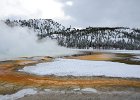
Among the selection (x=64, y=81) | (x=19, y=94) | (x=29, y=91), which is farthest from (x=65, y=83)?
(x=19, y=94)

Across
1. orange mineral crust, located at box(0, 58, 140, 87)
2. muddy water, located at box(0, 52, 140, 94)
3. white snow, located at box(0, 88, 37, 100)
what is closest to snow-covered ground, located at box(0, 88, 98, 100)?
white snow, located at box(0, 88, 37, 100)

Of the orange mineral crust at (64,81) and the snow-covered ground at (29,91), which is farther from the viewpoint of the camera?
the orange mineral crust at (64,81)

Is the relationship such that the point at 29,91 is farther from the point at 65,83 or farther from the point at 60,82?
the point at 60,82

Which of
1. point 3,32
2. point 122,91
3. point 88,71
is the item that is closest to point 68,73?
point 88,71

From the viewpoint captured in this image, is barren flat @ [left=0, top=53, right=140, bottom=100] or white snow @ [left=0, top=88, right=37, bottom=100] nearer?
white snow @ [left=0, top=88, right=37, bottom=100]

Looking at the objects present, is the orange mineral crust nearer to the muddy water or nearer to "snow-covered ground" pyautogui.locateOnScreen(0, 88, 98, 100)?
the muddy water

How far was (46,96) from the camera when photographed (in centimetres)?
2044

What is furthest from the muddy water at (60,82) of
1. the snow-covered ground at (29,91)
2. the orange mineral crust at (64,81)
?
the snow-covered ground at (29,91)

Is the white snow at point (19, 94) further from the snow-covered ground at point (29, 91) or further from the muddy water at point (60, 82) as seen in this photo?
the muddy water at point (60, 82)

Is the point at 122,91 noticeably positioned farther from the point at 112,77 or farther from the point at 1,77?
the point at 1,77

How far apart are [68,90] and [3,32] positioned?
205ft

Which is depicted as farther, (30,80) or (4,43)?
(4,43)

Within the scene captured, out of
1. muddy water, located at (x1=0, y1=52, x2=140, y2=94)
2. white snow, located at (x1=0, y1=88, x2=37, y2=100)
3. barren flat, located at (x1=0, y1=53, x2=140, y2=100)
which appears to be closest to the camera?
white snow, located at (x1=0, y1=88, x2=37, y2=100)

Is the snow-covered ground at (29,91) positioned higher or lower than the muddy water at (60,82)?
lower
